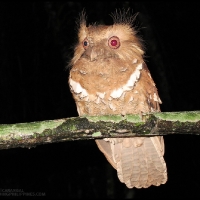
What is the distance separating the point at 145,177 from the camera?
316 centimetres

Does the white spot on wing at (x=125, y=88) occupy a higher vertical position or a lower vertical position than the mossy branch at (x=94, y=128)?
higher

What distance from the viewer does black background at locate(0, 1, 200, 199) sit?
5387 mm

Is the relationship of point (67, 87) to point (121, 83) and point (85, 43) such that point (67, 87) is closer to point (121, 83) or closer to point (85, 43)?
point (85, 43)

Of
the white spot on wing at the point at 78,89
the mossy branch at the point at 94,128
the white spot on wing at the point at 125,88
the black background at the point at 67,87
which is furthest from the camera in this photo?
the black background at the point at 67,87

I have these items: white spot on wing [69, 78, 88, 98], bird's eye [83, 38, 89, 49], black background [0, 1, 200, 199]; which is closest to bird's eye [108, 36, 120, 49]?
bird's eye [83, 38, 89, 49]

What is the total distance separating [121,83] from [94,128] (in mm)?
649

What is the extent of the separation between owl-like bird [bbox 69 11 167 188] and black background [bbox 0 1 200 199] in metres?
2.07

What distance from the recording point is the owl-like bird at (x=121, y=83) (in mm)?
2752

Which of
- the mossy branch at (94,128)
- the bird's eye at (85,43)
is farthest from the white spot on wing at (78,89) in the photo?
the mossy branch at (94,128)

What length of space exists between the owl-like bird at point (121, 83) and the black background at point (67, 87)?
2.07 meters

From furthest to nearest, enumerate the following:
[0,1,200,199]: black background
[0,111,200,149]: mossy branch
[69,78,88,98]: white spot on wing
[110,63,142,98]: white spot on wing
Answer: [0,1,200,199]: black background, [69,78,88,98]: white spot on wing, [110,63,142,98]: white spot on wing, [0,111,200,149]: mossy branch

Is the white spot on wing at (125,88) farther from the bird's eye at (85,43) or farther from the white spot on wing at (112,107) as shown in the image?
the bird's eye at (85,43)

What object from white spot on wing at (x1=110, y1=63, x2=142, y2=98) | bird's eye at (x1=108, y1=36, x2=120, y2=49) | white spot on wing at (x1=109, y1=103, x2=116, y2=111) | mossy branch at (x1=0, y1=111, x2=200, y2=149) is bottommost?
mossy branch at (x1=0, y1=111, x2=200, y2=149)

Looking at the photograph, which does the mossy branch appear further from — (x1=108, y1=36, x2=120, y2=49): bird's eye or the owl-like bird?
(x1=108, y1=36, x2=120, y2=49): bird's eye
